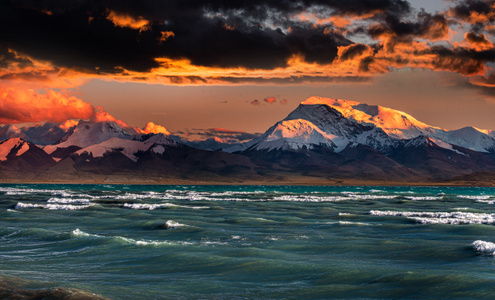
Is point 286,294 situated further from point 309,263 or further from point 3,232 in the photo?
point 3,232

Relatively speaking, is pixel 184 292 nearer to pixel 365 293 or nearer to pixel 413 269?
pixel 365 293

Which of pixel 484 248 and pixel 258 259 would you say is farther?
pixel 484 248

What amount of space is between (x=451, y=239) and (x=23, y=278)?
84.3 feet

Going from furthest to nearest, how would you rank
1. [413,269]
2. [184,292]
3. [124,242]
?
1. [124,242]
2. [413,269]
3. [184,292]

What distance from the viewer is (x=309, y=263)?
26.6m

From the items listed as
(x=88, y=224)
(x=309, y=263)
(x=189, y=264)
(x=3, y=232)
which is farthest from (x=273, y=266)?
(x=88, y=224)

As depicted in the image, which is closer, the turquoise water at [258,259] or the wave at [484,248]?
the turquoise water at [258,259]

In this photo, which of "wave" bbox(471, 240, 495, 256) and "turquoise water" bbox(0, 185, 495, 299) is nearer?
"turquoise water" bbox(0, 185, 495, 299)

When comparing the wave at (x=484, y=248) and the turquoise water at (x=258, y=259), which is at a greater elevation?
the wave at (x=484, y=248)

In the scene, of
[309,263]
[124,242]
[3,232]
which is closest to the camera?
[309,263]

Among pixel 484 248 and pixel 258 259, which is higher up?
pixel 484 248

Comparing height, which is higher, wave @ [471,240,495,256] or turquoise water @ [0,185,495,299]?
wave @ [471,240,495,256]

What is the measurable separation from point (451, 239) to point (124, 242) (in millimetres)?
19962

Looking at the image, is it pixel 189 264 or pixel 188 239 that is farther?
pixel 188 239
